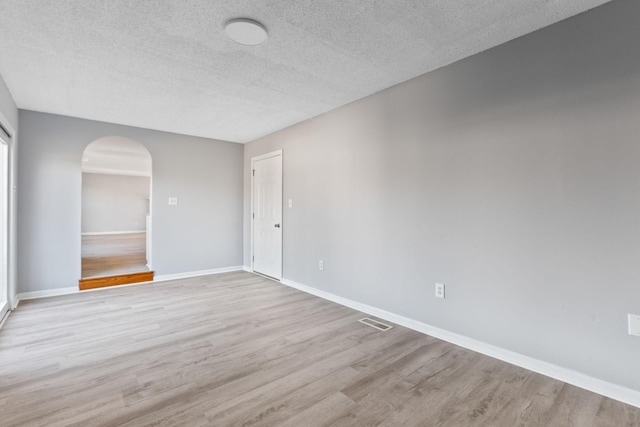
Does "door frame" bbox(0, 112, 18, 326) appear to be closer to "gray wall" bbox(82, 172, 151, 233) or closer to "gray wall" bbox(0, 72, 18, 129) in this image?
"gray wall" bbox(0, 72, 18, 129)

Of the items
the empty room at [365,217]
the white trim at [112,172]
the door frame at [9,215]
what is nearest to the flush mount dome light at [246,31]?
the empty room at [365,217]

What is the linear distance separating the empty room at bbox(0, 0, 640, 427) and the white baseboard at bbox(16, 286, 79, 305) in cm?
3

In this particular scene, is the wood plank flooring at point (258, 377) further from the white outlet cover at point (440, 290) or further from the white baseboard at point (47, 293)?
the white baseboard at point (47, 293)

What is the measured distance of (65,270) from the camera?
4160 mm

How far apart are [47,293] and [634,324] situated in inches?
236

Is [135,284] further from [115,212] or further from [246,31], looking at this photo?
[115,212]

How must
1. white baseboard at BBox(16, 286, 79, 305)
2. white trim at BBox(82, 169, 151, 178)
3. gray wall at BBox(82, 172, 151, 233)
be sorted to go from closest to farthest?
white baseboard at BBox(16, 286, 79, 305) → white trim at BBox(82, 169, 151, 178) → gray wall at BBox(82, 172, 151, 233)

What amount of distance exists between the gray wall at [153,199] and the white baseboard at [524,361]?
3281 millimetres

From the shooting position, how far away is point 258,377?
209 centimetres

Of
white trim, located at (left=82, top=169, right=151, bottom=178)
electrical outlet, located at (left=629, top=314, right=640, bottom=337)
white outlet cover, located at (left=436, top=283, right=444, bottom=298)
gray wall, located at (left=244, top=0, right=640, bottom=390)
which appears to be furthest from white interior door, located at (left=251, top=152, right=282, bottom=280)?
white trim, located at (left=82, top=169, right=151, bottom=178)

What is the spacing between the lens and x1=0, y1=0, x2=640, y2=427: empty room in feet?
6.05

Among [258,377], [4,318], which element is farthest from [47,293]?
[258,377]

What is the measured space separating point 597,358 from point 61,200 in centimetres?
589

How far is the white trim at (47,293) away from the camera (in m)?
3.88
